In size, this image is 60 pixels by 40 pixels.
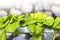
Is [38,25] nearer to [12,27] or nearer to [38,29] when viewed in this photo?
[38,29]

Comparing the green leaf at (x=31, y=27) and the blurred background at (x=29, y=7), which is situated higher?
the blurred background at (x=29, y=7)

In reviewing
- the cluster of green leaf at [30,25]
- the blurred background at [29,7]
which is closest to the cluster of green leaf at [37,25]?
the cluster of green leaf at [30,25]

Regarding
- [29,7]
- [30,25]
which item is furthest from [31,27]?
[29,7]

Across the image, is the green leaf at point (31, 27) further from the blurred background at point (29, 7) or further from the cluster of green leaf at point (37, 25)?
the blurred background at point (29, 7)

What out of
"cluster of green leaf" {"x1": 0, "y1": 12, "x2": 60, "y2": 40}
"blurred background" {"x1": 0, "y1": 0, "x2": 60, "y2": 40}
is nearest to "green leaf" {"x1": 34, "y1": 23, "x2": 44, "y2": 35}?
"cluster of green leaf" {"x1": 0, "y1": 12, "x2": 60, "y2": 40}

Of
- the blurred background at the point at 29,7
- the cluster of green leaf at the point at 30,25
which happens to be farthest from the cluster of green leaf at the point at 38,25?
the blurred background at the point at 29,7

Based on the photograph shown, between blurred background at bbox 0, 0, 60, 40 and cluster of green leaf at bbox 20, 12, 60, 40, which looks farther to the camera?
blurred background at bbox 0, 0, 60, 40

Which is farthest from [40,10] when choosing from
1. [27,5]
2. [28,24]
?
[28,24]

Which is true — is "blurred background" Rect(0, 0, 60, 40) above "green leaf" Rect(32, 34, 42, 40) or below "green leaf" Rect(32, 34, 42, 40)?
above

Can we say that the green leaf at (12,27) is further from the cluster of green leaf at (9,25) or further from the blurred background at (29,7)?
the blurred background at (29,7)

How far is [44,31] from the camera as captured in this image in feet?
2.54

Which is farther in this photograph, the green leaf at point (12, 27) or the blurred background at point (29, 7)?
the blurred background at point (29, 7)

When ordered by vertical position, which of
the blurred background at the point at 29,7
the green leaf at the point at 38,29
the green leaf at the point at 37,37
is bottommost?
the green leaf at the point at 37,37

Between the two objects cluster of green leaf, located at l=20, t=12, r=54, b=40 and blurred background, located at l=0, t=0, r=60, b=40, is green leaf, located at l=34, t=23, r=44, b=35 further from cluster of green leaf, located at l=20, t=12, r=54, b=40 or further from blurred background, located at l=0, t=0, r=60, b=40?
blurred background, located at l=0, t=0, r=60, b=40
